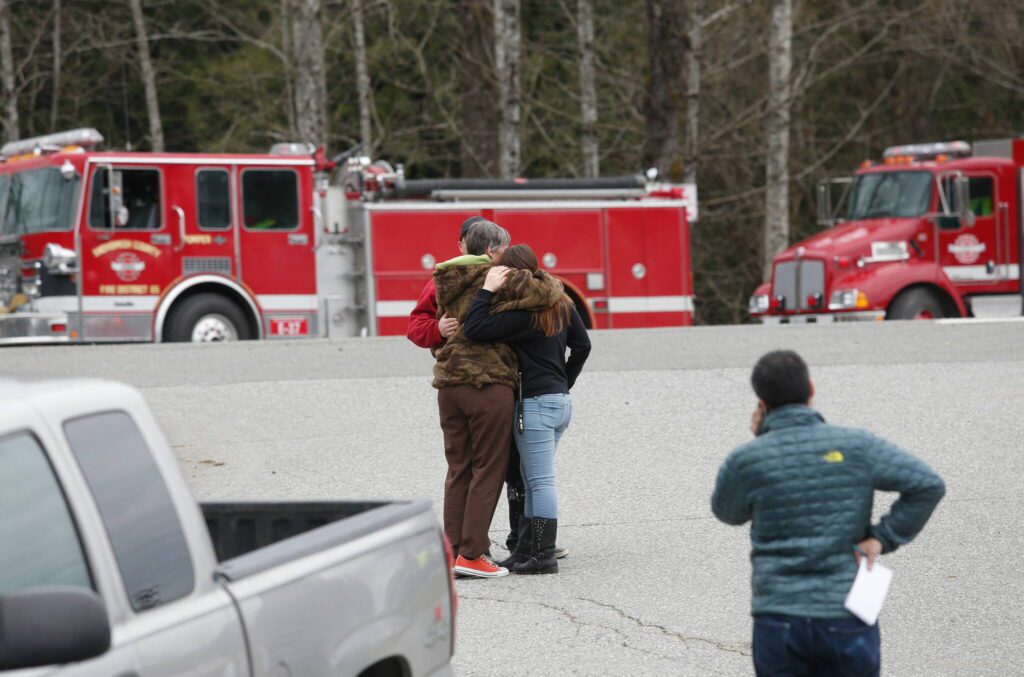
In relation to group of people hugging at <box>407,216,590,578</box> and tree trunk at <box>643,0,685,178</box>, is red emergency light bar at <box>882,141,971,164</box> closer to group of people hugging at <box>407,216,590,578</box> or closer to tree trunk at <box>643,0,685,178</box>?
tree trunk at <box>643,0,685,178</box>

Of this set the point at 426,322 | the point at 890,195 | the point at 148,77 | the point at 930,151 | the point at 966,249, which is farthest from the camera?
the point at 148,77

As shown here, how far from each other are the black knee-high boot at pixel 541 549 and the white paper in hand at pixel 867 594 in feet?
12.0

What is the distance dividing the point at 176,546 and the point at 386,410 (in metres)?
9.02

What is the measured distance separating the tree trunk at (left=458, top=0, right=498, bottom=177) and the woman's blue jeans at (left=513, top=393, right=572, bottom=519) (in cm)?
2005

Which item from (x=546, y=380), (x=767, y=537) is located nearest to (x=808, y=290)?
(x=546, y=380)

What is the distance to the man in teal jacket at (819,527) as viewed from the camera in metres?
4.00

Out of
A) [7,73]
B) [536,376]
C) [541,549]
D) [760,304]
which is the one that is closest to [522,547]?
[541,549]

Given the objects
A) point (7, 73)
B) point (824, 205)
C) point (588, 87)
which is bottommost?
point (824, 205)

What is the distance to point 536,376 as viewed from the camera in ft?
24.6

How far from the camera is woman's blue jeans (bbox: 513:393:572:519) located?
7.48m

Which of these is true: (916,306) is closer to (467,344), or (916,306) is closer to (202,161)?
(202,161)

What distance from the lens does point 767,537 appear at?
414cm

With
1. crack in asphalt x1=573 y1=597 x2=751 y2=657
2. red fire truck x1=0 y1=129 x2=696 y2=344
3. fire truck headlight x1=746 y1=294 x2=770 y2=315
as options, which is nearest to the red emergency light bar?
fire truck headlight x1=746 y1=294 x2=770 y2=315

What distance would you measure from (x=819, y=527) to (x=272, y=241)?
48.1 ft
